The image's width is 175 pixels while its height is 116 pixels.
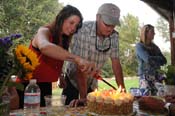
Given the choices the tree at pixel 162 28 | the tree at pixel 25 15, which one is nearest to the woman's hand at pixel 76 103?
the tree at pixel 25 15

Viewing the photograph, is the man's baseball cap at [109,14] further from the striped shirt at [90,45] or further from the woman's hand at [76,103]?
the woman's hand at [76,103]

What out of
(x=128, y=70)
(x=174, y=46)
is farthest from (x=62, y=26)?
(x=128, y=70)

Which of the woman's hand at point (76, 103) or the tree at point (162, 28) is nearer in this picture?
the woman's hand at point (76, 103)

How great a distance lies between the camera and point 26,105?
4.18 feet

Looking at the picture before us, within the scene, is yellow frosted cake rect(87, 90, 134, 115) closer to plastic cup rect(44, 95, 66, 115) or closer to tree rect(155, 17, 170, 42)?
plastic cup rect(44, 95, 66, 115)

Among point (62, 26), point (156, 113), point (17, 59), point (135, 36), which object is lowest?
point (156, 113)

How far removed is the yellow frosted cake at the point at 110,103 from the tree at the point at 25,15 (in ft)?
11.0

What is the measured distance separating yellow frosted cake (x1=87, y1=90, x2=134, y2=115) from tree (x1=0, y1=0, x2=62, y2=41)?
3.36 metres

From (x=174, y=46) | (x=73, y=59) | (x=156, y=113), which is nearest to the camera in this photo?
(x=156, y=113)

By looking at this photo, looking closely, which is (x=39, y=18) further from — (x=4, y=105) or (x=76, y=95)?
(x=4, y=105)

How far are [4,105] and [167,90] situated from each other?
3.27 feet

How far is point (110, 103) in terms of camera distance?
3.75ft

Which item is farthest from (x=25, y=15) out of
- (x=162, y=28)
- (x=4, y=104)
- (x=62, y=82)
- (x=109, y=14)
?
(x=4, y=104)

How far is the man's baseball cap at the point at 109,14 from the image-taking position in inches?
67.6
